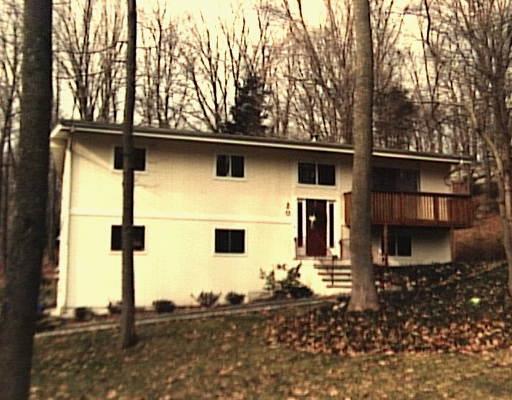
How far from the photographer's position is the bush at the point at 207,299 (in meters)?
20.1

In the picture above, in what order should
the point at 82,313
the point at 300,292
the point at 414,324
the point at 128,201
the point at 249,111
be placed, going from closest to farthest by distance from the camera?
1. the point at 414,324
2. the point at 128,201
3. the point at 82,313
4. the point at 300,292
5. the point at 249,111

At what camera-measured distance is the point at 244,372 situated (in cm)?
999

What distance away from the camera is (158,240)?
2034 centimetres

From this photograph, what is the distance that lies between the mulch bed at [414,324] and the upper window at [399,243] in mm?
6356

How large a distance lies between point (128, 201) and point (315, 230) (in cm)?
1039

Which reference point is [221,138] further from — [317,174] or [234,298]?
[234,298]

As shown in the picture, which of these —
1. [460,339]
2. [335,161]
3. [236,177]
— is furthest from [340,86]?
[460,339]

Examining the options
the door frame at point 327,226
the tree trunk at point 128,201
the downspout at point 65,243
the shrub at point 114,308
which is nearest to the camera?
the tree trunk at point 128,201

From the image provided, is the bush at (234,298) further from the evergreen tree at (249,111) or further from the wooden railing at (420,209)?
the evergreen tree at (249,111)

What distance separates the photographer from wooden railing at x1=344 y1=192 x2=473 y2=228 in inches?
864

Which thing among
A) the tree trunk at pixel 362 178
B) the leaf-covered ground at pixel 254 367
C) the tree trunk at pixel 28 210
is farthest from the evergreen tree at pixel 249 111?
the tree trunk at pixel 28 210

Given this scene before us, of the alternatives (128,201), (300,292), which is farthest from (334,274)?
(128,201)

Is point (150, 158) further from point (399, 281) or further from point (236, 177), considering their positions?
point (399, 281)

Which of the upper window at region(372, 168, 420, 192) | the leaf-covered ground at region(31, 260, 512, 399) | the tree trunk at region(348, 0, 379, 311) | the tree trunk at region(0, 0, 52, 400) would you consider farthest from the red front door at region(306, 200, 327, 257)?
the tree trunk at region(0, 0, 52, 400)
